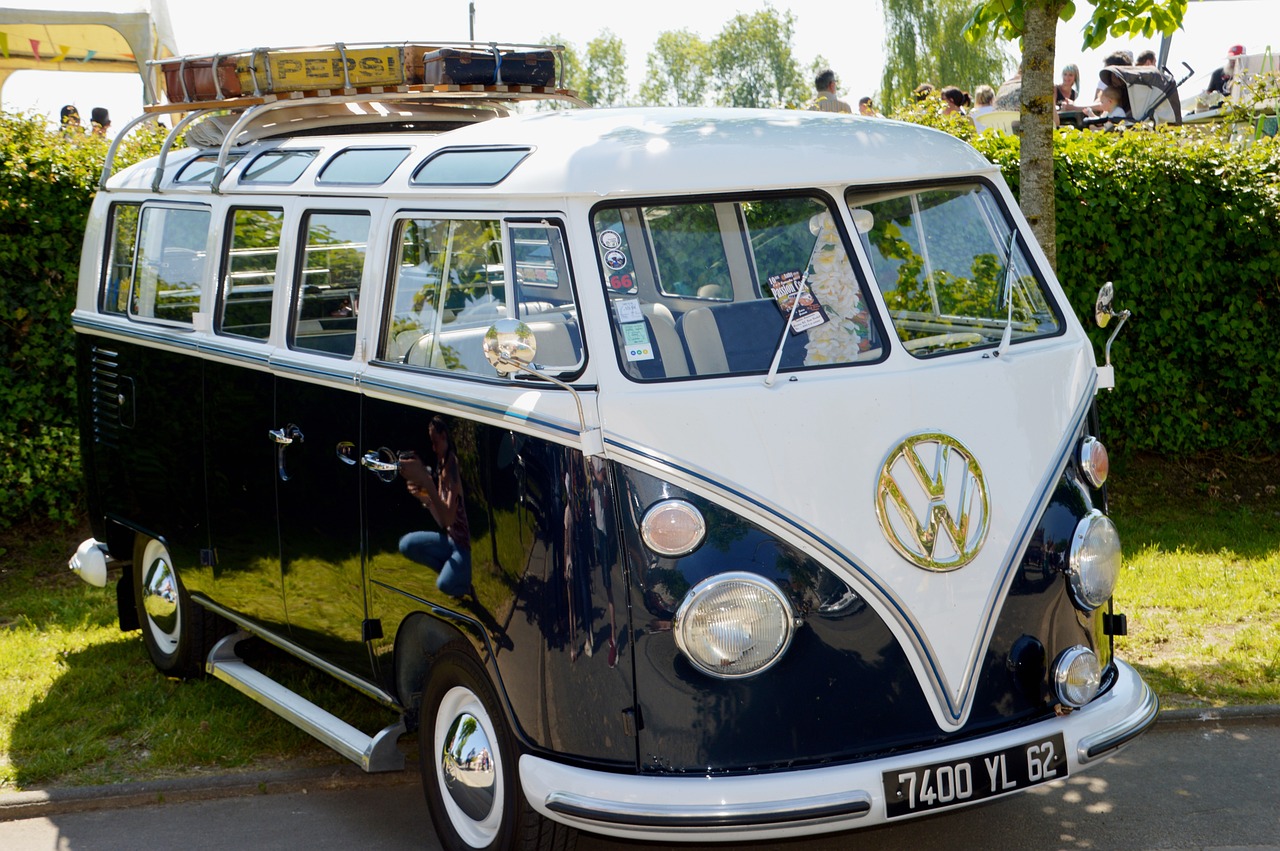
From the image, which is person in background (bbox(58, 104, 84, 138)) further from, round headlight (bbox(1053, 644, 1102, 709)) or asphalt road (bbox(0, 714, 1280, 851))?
round headlight (bbox(1053, 644, 1102, 709))

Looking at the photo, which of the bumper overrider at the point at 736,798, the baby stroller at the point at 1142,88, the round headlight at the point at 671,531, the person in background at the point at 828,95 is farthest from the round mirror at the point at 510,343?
the baby stroller at the point at 1142,88

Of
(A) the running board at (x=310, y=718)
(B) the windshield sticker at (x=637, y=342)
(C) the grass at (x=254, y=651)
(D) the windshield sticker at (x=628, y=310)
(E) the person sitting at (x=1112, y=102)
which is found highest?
(E) the person sitting at (x=1112, y=102)

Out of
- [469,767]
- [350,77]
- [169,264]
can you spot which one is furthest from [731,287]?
[169,264]

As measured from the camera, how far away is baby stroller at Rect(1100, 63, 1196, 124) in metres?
12.0

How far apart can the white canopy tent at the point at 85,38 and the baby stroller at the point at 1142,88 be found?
8.24 m

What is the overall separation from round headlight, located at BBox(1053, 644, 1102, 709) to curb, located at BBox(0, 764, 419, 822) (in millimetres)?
2397

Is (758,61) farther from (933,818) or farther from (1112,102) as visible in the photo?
Answer: (933,818)

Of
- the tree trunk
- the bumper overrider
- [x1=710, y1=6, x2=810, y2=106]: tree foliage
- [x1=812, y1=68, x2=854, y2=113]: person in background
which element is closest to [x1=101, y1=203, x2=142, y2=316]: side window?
the bumper overrider

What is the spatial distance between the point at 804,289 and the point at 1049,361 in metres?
0.81

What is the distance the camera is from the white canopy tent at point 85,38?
12.3m

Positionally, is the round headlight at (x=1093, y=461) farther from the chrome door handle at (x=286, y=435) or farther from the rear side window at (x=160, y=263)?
the rear side window at (x=160, y=263)

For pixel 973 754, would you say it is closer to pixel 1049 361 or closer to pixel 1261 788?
pixel 1049 361

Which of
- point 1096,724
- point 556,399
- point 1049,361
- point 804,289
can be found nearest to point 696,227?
point 804,289

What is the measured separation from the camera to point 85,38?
41.7 ft
